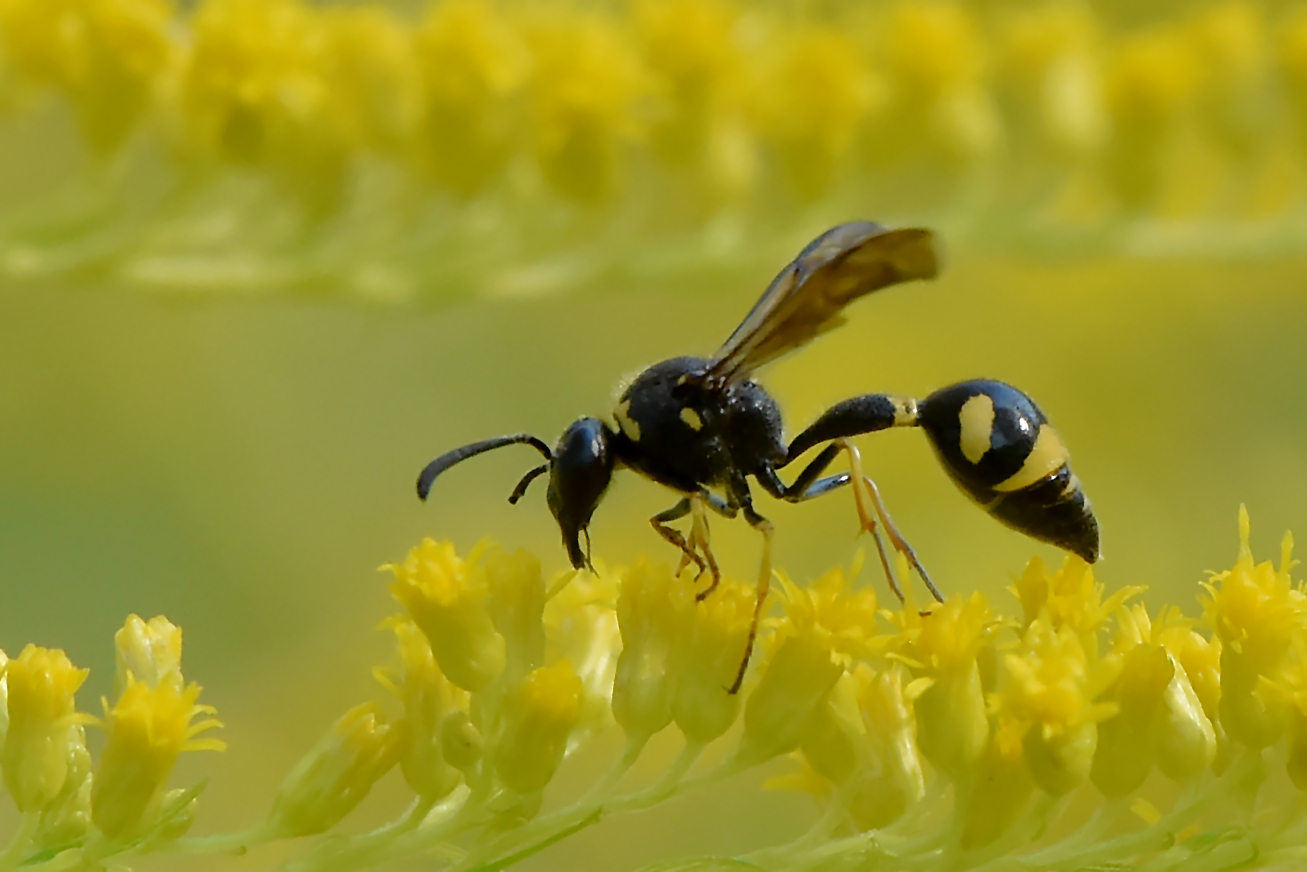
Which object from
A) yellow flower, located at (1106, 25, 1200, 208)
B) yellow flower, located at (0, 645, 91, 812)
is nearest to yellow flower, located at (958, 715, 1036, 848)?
yellow flower, located at (0, 645, 91, 812)

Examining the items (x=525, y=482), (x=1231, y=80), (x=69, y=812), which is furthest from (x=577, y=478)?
(x=1231, y=80)

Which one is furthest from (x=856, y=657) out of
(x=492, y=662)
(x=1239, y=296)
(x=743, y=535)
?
(x=1239, y=296)

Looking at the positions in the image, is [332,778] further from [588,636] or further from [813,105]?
[813,105]

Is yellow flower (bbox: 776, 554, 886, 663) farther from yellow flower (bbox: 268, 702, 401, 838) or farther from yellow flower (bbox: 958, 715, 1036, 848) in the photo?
yellow flower (bbox: 268, 702, 401, 838)

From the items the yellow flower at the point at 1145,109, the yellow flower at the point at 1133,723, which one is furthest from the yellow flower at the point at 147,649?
the yellow flower at the point at 1145,109

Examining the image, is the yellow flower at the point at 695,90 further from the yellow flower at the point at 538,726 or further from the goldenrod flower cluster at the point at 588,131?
the yellow flower at the point at 538,726
